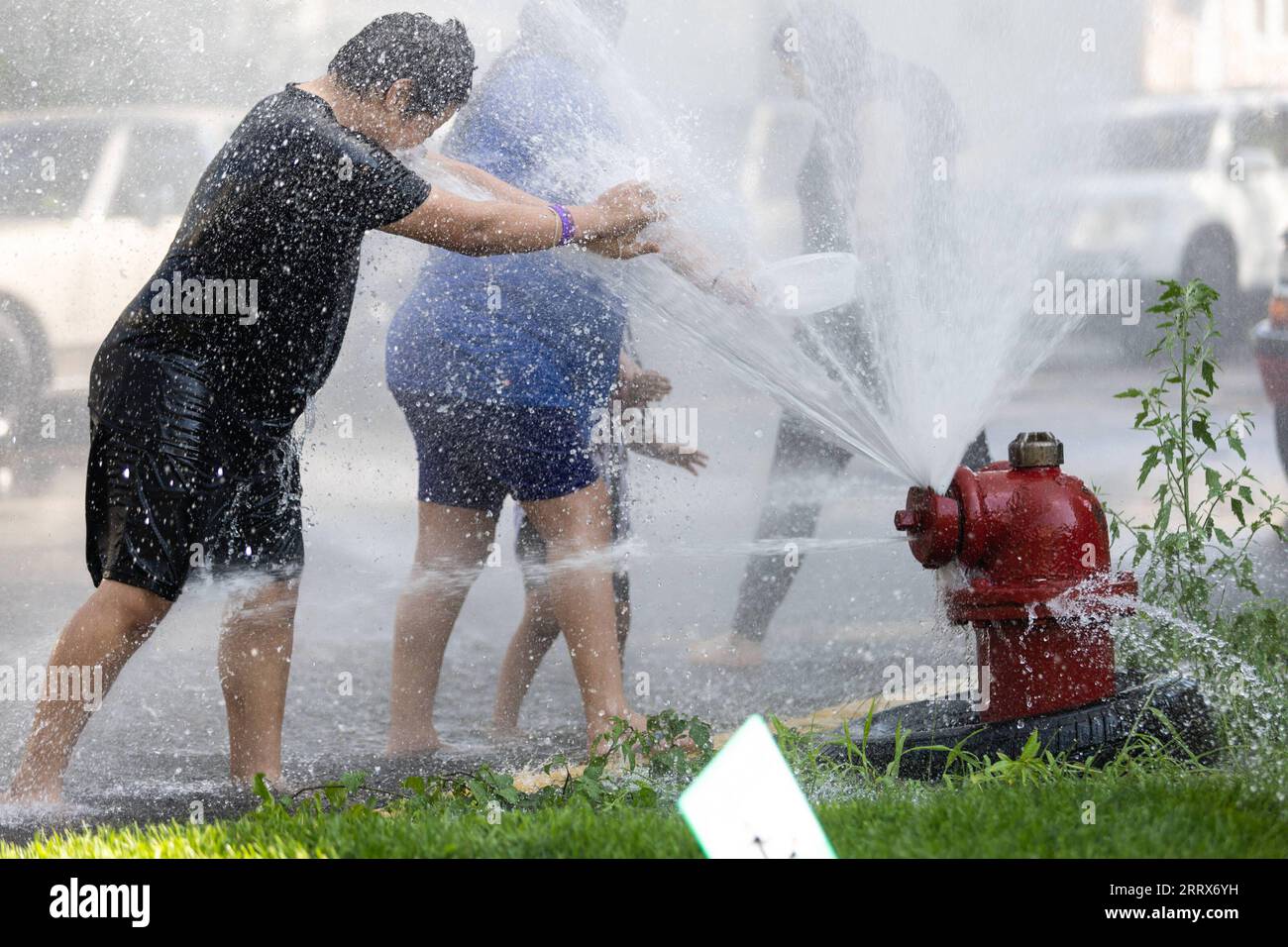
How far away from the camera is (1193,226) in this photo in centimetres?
679

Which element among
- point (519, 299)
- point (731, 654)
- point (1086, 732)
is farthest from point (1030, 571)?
point (731, 654)

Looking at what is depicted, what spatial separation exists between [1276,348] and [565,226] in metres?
3.47

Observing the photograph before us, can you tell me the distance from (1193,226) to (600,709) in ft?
13.4

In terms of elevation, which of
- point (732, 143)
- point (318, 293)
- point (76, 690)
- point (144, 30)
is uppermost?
point (144, 30)

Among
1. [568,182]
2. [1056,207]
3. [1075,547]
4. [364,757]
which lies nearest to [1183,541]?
[1075,547]

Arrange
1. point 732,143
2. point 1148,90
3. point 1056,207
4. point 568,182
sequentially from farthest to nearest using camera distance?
point 1148,90
point 732,143
point 1056,207
point 568,182

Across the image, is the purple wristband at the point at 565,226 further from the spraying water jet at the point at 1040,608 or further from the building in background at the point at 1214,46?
the building in background at the point at 1214,46

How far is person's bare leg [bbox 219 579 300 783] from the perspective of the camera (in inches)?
153

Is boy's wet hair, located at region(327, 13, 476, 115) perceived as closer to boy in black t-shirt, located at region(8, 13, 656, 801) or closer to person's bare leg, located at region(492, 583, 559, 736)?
boy in black t-shirt, located at region(8, 13, 656, 801)

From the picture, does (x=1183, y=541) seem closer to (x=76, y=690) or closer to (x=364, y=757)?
(x=364, y=757)

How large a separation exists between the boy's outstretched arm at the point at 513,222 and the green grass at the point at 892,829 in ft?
4.38

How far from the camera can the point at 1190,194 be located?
680cm

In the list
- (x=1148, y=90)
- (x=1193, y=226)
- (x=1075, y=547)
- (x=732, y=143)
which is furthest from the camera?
(x=1193, y=226)

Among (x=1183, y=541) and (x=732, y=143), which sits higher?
(x=732, y=143)
